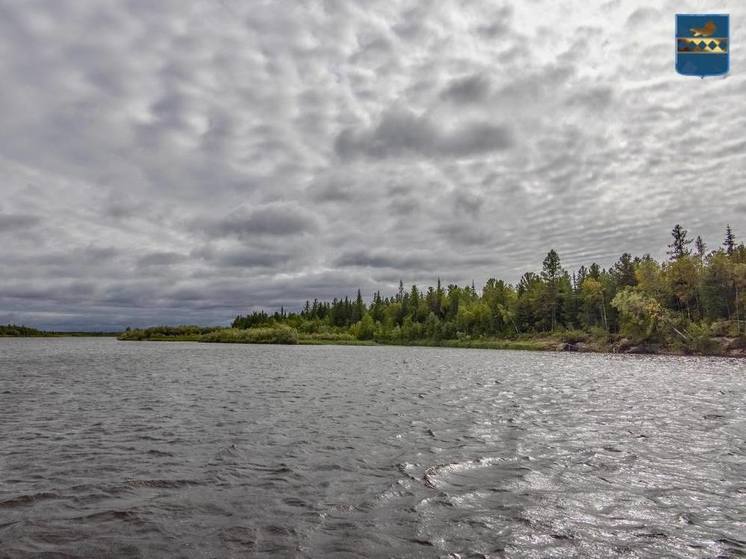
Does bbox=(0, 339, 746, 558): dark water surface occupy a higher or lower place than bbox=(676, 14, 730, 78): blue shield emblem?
lower

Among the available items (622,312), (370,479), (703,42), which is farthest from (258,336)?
(370,479)

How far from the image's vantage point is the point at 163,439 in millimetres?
19625

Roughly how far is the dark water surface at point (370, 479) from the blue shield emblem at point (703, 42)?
1898cm

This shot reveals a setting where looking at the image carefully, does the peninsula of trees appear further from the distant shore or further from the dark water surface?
the dark water surface

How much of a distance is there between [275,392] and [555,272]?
15147 cm

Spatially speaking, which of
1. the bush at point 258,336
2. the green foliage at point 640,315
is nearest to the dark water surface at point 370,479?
the green foliage at point 640,315

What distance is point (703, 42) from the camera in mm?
25656

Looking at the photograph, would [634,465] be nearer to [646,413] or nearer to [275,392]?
[646,413]

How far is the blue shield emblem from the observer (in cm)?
2480

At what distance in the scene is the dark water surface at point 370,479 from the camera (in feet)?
32.5

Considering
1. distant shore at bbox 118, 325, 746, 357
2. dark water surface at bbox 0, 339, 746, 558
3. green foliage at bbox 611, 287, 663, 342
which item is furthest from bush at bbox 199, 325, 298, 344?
dark water surface at bbox 0, 339, 746, 558

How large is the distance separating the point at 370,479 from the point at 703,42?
95.1 ft

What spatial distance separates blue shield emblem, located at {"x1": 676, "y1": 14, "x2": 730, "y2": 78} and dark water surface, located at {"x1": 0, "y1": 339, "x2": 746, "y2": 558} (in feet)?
62.3

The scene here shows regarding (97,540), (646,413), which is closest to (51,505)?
(97,540)
